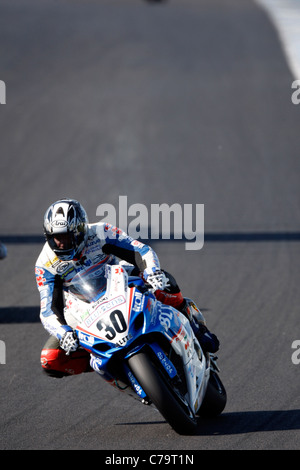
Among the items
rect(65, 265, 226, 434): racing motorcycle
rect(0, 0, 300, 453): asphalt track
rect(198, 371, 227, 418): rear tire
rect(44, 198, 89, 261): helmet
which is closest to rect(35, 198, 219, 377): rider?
rect(44, 198, 89, 261): helmet

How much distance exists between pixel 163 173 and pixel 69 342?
30.0 ft

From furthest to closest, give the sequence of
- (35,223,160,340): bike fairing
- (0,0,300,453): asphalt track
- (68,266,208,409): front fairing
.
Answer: (0,0,300,453): asphalt track
(35,223,160,340): bike fairing
(68,266,208,409): front fairing

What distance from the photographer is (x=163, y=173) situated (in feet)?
Result: 45.0

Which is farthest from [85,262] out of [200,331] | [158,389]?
[158,389]

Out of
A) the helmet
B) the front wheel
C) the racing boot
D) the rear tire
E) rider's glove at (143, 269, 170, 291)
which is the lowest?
the rear tire

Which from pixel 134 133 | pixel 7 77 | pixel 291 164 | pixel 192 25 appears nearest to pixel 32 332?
pixel 291 164

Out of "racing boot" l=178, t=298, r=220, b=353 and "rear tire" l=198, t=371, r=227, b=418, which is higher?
"racing boot" l=178, t=298, r=220, b=353

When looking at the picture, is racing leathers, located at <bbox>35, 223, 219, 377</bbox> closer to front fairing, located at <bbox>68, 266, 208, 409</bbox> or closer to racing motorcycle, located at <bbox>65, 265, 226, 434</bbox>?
racing motorcycle, located at <bbox>65, 265, 226, 434</bbox>

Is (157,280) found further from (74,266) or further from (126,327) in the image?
(74,266)

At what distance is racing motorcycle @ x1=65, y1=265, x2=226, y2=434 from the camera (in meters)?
4.55

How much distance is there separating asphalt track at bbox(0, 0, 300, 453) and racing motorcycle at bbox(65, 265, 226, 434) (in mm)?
349

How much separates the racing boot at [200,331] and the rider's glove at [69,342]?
36.6 inches

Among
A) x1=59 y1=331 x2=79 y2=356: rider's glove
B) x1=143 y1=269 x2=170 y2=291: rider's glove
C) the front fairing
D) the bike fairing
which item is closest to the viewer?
the front fairing

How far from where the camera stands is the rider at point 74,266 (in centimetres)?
503
